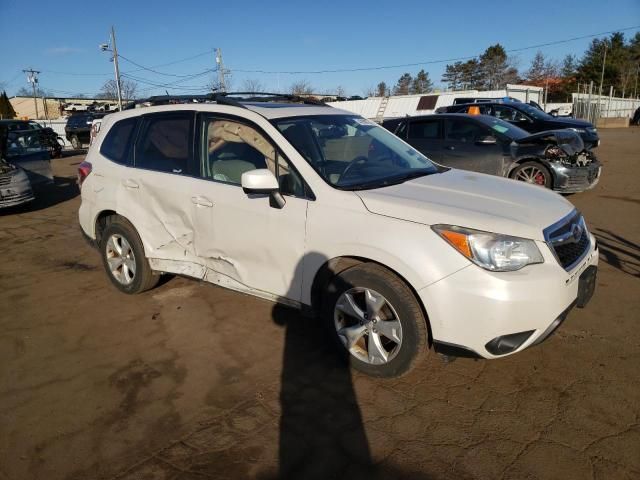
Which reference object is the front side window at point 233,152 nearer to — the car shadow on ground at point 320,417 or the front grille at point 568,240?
the car shadow on ground at point 320,417

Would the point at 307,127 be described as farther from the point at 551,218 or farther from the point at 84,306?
the point at 84,306

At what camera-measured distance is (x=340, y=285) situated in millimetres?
3207

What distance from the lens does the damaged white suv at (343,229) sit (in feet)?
9.12

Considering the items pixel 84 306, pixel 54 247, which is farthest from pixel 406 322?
pixel 54 247

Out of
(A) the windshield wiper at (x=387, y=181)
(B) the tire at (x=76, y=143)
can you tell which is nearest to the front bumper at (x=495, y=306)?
(A) the windshield wiper at (x=387, y=181)

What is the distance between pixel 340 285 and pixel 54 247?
5504 millimetres

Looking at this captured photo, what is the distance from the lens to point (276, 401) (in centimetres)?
307

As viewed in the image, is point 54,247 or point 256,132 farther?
point 54,247

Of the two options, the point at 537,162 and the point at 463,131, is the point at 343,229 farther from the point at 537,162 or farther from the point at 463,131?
the point at 463,131

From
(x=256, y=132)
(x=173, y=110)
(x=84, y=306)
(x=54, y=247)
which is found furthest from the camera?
(x=54, y=247)

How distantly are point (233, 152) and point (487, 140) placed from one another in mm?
6226

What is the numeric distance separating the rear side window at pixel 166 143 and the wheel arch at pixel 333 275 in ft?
5.28

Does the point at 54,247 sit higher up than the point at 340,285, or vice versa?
the point at 340,285

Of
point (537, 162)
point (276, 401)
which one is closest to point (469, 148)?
point (537, 162)
